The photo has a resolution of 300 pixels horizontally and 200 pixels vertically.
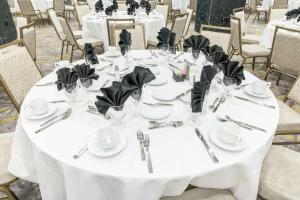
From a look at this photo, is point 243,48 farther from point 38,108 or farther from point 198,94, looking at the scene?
point 38,108

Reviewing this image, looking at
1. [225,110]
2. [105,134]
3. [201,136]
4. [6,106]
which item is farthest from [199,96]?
[6,106]

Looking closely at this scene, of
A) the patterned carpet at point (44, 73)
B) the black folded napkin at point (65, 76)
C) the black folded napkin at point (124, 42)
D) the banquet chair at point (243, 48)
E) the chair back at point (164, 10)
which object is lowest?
the patterned carpet at point (44, 73)

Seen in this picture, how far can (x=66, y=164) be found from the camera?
1.10m

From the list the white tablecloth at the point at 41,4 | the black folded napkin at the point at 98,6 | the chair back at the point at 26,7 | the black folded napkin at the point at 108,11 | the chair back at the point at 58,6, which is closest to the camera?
the black folded napkin at the point at 108,11

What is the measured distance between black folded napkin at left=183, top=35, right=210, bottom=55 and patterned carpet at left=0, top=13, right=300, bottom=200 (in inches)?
57.1

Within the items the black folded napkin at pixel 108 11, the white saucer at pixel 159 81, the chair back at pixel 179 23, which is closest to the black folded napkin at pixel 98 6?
the black folded napkin at pixel 108 11

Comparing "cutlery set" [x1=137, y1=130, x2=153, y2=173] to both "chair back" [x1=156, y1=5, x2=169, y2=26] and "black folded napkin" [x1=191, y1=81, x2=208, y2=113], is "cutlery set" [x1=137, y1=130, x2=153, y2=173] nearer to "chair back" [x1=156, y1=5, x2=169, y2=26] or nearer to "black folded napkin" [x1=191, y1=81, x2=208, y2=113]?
"black folded napkin" [x1=191, y1=81, x2=208, y2=113]

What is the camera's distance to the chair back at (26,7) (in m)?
6.79

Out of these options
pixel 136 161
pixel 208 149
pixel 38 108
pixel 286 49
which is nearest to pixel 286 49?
pixel 286 49

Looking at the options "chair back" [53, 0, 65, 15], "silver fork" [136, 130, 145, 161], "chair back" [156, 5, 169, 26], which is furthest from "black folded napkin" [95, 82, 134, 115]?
"chair back" [53, 0, 65, 15]

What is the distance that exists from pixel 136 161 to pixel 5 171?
2.92ft

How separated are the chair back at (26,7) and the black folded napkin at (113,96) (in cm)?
695

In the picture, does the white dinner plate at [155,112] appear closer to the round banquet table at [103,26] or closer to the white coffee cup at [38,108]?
the white coffee cup at [38,108]

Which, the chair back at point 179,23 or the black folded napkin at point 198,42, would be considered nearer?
the black folded napkin at point 198,42
